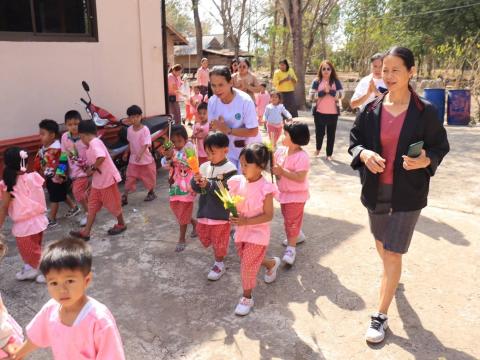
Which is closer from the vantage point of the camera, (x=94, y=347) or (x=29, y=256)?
(x=94, y=347)

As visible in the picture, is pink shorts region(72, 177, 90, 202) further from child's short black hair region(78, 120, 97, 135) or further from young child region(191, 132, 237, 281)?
young child region(191, 132, 237, 281)

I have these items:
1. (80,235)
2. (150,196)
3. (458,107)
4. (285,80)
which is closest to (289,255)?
(80,235)

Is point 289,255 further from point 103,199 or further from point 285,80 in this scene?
point 285,80

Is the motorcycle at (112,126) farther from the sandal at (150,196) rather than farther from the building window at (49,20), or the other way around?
the building window at (49,20)

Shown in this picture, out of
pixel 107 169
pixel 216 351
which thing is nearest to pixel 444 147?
pixel 216 351

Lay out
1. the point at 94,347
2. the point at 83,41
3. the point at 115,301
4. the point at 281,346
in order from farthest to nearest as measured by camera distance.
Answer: the point at 83,41 → the point at 115,301 → the point at 281,346 → the point at 94,347

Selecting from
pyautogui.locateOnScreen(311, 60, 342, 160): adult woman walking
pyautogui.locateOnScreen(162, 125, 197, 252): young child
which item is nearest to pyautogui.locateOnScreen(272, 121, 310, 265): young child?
pyautogui.locateOnScreen(162, 125, 197, 252): young child

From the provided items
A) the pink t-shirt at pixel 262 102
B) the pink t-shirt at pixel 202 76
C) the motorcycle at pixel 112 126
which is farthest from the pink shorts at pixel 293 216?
the pink t-shirt at pixel 202 76

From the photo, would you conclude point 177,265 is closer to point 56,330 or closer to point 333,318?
point 333,318

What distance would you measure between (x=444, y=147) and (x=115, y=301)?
8.31 ft

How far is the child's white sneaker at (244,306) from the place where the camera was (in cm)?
311

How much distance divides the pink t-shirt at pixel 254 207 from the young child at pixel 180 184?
1101 mm

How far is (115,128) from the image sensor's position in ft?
21.2

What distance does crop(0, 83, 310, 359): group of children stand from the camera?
178 centimetres
